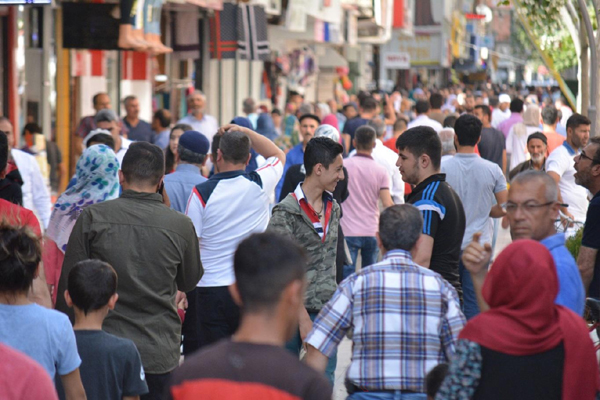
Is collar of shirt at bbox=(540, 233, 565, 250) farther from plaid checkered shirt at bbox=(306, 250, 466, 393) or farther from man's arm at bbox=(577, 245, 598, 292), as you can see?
man's arm at bbox=(577, 245, 598, 292)

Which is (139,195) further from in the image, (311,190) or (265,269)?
(265,269)

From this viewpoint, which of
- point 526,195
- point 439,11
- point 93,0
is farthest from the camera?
point 439,11

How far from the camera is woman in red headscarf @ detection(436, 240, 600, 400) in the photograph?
3.55 meters

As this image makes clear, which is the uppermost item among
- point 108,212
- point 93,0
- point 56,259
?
point 93,0

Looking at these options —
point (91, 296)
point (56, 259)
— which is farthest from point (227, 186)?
point (91, 296)

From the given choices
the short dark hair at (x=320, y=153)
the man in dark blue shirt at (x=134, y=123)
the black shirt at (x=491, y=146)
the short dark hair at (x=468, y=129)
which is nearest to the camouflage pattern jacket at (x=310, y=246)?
the short dark hair at (x=320, y=153)

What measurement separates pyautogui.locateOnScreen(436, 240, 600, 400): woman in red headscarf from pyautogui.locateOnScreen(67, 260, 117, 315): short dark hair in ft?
5.65

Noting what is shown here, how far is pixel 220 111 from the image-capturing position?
26.8 m

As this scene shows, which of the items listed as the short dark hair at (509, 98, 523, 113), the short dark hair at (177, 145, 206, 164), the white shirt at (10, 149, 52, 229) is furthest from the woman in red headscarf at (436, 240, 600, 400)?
the short dark hair at (509, 98, 523, 113)

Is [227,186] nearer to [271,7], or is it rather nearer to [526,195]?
[526,195]

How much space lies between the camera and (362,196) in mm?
9875

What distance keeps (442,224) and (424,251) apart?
28 cm

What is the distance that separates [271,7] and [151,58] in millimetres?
4116

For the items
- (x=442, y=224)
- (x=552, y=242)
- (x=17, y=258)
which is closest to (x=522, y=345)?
(x=552, y=242)
